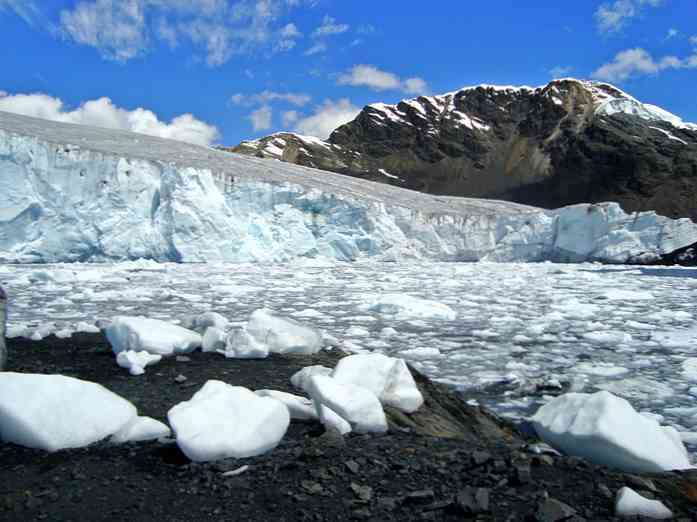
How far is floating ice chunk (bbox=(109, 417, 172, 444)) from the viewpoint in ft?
6.85

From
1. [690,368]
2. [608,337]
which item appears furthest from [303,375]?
[608,337]

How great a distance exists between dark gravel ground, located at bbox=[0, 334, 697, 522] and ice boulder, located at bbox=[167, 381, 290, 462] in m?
0.04

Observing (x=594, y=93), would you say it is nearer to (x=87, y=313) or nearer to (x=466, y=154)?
(x=466, y=154)

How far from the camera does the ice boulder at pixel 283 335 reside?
4.00 meters

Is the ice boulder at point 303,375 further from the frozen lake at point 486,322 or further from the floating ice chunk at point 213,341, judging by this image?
the frozen lake at point 486,322

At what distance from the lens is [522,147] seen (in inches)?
3221

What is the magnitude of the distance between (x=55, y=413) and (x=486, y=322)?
528cm

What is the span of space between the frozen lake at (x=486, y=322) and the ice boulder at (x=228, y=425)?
5.86 ft

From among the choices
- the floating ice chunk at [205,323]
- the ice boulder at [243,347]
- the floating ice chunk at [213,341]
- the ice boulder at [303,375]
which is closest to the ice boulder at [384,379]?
the ice boulder at [303,375]

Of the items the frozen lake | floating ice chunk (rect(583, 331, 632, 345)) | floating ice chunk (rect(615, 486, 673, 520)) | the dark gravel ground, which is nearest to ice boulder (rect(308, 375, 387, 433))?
the dark gravel ground

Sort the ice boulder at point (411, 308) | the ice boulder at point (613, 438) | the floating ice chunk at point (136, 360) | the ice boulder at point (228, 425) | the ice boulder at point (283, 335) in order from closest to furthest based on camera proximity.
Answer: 1. the ice boulder at point (228, 425)
2. the ice boulder at point (613, 438)
3. the floating ice chunk at point (136, 360)
4. the ice boulder at point (283, 335)
5. the ice boulder at point (411, 308)

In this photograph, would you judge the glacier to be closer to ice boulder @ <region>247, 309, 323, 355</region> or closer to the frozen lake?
the frozen lake

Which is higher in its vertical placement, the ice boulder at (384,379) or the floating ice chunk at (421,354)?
the ice boulder at (384,379)

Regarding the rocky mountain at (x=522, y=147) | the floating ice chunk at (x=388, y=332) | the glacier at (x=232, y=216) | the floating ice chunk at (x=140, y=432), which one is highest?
the rocky mountain at (x=522, y=147)
